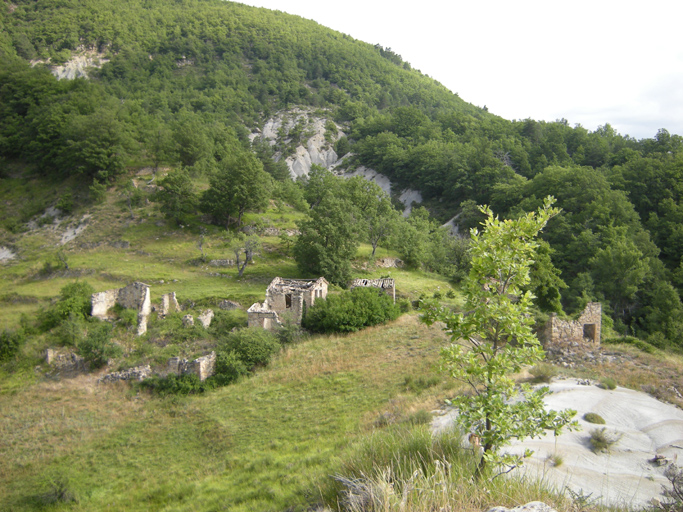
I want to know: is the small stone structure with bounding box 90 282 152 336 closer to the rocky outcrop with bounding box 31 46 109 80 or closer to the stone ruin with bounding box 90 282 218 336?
the stone ruin with bounding box 90 282 218 336

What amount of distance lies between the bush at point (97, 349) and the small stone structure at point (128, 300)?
218 centimetres

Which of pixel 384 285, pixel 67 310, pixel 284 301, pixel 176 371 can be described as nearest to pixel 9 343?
pixel 67 310

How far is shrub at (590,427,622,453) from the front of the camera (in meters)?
9.48

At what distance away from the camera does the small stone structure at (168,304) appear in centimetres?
2380

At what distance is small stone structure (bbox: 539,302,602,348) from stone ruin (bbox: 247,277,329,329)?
13.0m

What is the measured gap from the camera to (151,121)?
55.5m

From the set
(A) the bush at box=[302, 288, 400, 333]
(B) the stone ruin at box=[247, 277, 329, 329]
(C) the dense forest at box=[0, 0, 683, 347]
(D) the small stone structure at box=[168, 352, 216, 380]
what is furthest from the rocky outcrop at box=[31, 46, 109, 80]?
(D) the small stone structure at box=[168, 352, 216, 380]

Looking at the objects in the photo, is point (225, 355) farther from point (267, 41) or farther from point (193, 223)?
point (267, 41)

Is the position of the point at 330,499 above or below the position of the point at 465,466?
below

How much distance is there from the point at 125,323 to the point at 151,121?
140ft

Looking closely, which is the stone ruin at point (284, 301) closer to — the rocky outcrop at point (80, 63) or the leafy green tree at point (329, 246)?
the leafy green tree at point (329, 246)

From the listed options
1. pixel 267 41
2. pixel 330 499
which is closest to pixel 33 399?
pixel 330 499

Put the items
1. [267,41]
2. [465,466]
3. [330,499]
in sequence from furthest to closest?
[267,41] < [330,499] < [465,466]

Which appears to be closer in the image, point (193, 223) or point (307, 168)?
point (193, 223)
